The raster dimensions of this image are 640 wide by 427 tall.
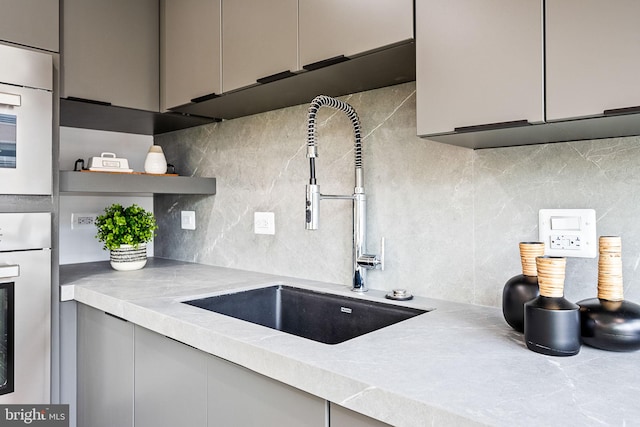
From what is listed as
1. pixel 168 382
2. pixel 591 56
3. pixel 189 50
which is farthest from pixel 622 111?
pixel 189 50

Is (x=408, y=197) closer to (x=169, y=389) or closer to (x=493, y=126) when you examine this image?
(x=493, y=126)

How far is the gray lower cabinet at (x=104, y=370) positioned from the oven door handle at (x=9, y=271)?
26cm

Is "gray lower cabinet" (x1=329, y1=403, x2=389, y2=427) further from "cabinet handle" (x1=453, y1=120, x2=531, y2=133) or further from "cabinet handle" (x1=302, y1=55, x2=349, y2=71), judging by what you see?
"cabinet handle" (x1=302, y1=55, x2=349, y2=71)

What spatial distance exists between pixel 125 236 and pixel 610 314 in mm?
1893

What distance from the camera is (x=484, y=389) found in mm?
719

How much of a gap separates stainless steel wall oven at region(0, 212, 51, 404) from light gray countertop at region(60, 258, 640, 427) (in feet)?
1.57

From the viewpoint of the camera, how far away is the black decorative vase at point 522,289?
1010 mm

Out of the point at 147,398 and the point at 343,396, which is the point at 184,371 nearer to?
the point at 147,398

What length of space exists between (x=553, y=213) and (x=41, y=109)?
67.4 inches

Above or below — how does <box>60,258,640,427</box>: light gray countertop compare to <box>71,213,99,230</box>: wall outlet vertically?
below

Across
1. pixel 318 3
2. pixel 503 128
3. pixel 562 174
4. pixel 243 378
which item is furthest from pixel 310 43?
pixel 243 378

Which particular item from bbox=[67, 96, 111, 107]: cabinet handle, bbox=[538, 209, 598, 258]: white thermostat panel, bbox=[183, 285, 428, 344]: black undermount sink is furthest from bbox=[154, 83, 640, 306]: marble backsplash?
bbox=[67, 96, 111, 107]: cabinet handle

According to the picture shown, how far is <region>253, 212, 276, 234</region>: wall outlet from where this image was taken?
6.27ft

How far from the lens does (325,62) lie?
1306 millimetres
